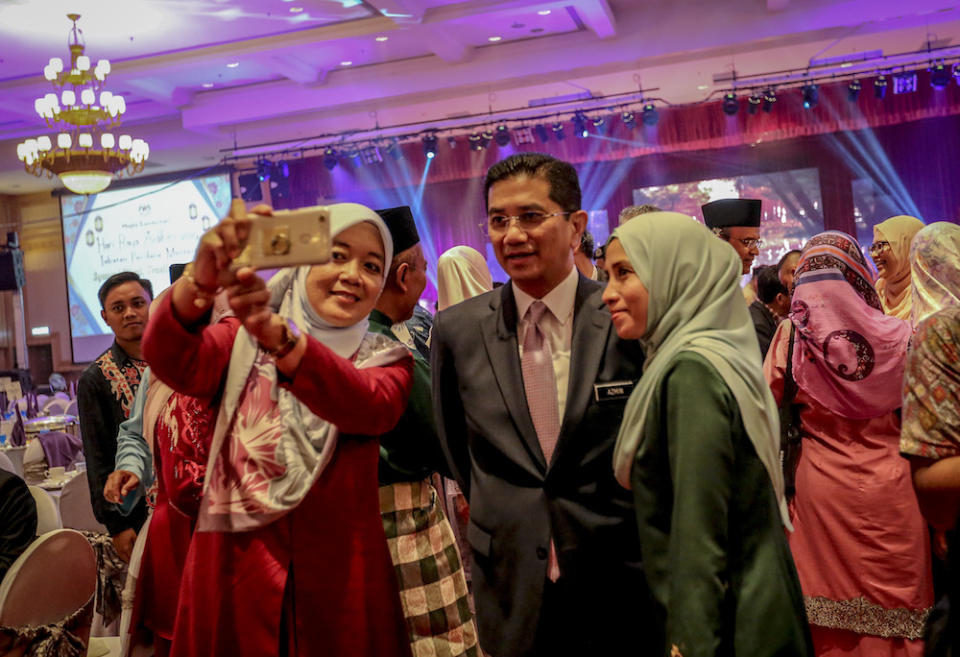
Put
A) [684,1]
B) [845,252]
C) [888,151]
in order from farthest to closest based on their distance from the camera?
[888,151] < [684,1] < [845,252]

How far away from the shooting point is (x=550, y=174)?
213 centimetres

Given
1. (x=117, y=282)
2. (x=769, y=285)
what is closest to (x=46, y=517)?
(x=117, y=282)

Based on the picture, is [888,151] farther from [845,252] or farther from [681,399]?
[681,399]

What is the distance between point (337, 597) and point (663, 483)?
686 mm

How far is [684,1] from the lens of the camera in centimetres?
955

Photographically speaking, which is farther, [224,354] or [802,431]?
[802,431]

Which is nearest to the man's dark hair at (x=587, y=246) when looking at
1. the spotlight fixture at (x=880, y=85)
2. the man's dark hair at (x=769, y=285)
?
the man's dark hair at (x=769, y=285)

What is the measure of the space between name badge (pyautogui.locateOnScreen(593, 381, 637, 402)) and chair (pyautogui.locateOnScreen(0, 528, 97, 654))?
1668mm

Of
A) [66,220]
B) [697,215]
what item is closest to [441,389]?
[697,215]

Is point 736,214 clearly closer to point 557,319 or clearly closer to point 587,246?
point 587,246

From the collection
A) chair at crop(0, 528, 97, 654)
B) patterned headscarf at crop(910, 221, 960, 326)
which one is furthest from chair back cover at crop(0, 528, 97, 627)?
patterned headscarf at crop(910, 221, 960, 326)

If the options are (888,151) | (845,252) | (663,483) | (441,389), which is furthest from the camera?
(888,151)

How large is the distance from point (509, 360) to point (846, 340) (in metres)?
1.69

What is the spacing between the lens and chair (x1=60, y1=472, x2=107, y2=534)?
4164 mm
